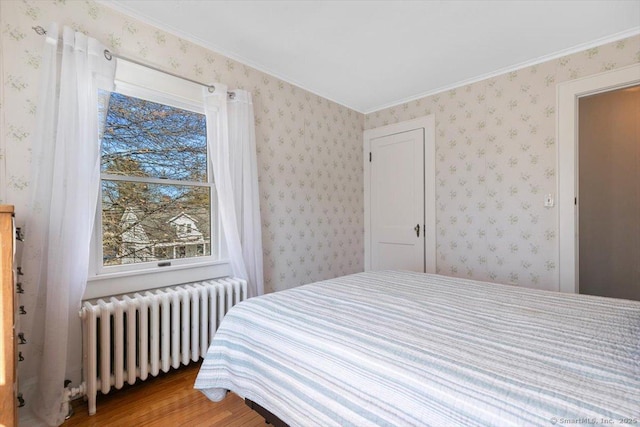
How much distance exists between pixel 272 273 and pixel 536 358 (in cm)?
217

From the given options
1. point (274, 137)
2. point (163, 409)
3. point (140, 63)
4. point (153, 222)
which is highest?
point (140, 63)

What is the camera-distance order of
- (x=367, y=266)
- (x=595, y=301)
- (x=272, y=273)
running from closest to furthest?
(x=595, y=301) < (x=272, y=273) < (x=367, y=266)

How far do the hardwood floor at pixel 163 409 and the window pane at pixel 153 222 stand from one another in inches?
32.0

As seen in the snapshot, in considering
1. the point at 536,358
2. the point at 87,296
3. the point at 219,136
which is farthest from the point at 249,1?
the point at 536,358

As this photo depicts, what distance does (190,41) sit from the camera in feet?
7.27

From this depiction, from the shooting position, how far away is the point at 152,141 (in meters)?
2.11

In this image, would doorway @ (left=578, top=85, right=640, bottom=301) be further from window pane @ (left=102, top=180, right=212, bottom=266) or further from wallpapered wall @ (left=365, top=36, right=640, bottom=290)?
window pane @ (left=102, top=180, right=212, bottom=266)

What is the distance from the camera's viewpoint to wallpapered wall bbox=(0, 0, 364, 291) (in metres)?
1.58

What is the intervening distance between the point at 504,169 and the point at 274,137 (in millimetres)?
2132

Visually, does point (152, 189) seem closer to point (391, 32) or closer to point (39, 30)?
point (39, 30)

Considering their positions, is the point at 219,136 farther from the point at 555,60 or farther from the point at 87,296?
the point at 555,60

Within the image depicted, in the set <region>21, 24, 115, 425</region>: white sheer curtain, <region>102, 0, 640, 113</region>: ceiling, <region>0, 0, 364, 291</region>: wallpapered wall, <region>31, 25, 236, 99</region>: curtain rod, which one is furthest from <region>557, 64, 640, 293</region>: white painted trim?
<region>21, 24, 115, 425</region>: white sheer curtain

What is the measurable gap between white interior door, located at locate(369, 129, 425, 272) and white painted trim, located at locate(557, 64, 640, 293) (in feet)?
3.84

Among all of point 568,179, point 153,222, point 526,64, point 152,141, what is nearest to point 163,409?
point 153,222
